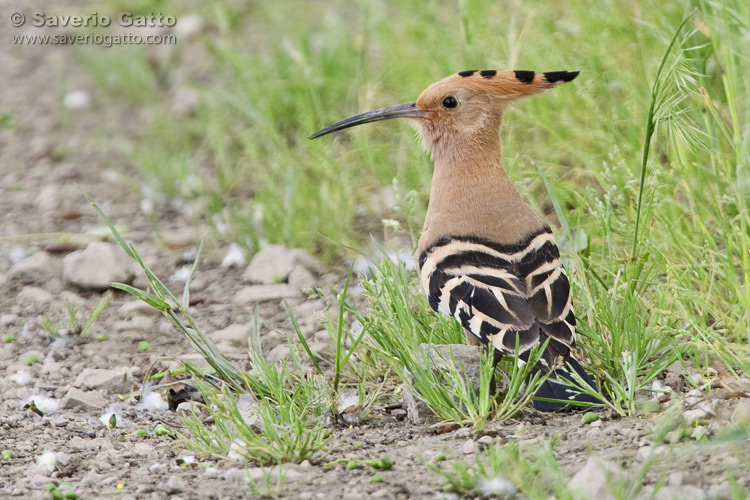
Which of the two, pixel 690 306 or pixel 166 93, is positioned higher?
pixel 166 93

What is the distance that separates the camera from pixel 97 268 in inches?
142

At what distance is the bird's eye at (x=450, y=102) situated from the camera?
3.20 metres

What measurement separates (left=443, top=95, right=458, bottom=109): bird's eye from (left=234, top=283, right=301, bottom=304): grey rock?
0.93 m

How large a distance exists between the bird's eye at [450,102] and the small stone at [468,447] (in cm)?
140

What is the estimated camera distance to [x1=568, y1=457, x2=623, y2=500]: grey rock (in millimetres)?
1762

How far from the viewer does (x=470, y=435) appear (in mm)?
2268

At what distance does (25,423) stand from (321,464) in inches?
37.5

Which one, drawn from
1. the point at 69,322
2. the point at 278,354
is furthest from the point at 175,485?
the point at 69,322

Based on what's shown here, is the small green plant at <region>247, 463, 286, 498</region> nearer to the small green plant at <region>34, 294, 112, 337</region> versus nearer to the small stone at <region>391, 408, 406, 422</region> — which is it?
the small stone at <region>391, 408, 406, 422</region>

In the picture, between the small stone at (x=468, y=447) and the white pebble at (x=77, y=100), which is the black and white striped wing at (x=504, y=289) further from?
the white pebble at (x=77, y=100)

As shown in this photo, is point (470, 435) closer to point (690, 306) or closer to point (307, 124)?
point (690, 306)

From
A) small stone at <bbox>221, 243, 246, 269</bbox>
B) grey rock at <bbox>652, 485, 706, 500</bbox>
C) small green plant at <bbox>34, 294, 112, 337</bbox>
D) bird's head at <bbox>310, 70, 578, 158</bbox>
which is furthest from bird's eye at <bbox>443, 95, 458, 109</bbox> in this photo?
grey rock at <bbox>652, 485, 706, 500</bbox>

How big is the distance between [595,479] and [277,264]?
2.09m

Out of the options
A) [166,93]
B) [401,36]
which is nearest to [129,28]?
[166,93]
